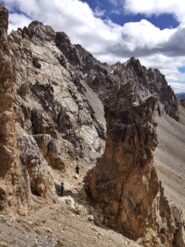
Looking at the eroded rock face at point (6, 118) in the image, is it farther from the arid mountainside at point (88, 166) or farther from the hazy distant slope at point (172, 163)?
the hazy distant slope at point (172, 163)

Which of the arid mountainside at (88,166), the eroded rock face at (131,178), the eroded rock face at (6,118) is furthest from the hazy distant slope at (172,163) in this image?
the eroded rock face at (6,118)

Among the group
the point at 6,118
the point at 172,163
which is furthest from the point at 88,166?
the point at 172,163

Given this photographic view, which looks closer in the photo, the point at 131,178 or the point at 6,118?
the point at 6,118

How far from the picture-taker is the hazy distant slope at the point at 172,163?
285ft

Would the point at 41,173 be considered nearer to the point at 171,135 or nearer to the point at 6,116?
the point at 6,116

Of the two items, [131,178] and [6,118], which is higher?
[6,118]

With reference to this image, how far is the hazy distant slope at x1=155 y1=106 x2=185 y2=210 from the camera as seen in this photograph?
86812 millimetres

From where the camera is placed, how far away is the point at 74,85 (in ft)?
330

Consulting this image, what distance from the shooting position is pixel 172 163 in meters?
126

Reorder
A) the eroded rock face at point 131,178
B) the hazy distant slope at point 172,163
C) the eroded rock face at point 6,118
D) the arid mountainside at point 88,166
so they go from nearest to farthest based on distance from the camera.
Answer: the eroded rock face at point 6,118 < the arid mountainside at point 88,166 < the eroded rock face at point 131,178 < the hazy distant slope at point 172,163

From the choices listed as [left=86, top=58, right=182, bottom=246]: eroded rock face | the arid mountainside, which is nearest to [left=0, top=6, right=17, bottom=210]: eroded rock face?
the arid mountainside

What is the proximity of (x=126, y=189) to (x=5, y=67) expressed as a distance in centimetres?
1768

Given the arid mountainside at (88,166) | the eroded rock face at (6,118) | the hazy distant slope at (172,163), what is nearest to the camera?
the eroded rock face at (6,118)

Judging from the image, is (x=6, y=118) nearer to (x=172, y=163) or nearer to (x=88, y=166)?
(x=88, y=166)
